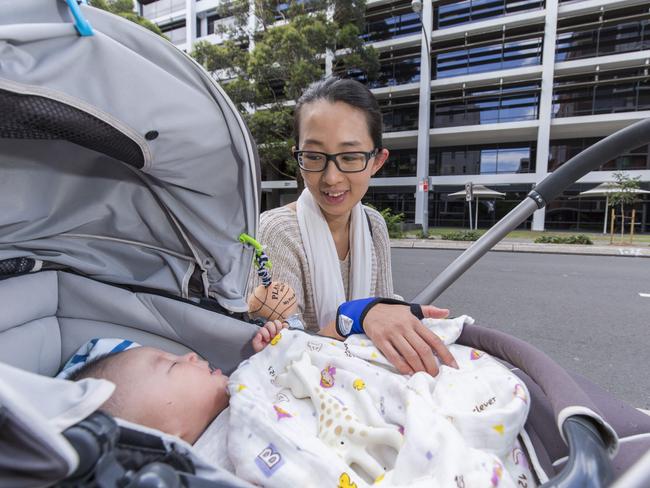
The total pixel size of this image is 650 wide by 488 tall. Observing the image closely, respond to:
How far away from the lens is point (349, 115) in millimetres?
1473

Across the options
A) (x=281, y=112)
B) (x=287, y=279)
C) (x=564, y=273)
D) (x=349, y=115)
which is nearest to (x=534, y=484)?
(x=287, y=279)

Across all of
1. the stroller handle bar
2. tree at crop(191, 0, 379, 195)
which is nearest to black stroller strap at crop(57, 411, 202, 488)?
the stroller handle bar

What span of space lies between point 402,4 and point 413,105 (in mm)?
5001

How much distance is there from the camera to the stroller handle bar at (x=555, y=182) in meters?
1.18

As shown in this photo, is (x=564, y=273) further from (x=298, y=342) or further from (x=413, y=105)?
(x=413, y=105)

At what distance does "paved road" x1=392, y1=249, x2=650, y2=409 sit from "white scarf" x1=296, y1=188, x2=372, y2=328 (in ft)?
7.22

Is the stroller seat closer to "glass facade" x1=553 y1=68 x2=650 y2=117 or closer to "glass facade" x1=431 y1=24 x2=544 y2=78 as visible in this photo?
"glass facade" x1=553 y1=68 x2=650 y2=117

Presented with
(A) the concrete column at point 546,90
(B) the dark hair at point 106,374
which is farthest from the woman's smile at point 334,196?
(A) the concrete column at point 546,90

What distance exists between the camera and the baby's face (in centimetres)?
89

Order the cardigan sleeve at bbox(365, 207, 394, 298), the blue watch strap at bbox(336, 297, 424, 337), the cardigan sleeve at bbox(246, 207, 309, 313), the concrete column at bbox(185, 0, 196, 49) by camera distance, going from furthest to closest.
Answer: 1. the concrete column at bbox(185, 0, 196, 49)
2. the cardigan sleeve at bbox(365, 207, 394, 298)
3. the cardigan sleeve at bbox(246, 207, 309, 313)
4. the blue watch strap at bbox(336, 297, 424, 337)

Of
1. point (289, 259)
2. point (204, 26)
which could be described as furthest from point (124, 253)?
point (204, 26)

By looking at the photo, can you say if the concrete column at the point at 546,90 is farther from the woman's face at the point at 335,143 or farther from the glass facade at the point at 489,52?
the woman's face at the point at 335,143

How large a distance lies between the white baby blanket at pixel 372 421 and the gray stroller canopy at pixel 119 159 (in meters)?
0.39

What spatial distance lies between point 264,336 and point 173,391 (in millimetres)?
357
